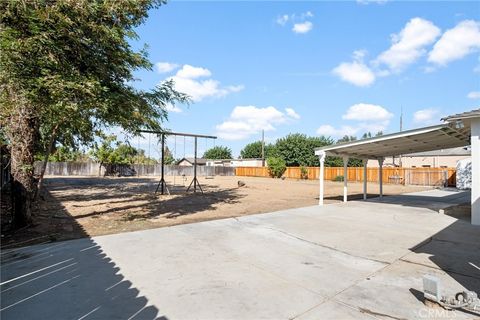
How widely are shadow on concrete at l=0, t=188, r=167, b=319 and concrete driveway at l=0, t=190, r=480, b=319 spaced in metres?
0.01

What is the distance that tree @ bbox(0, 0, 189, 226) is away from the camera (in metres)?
5.12

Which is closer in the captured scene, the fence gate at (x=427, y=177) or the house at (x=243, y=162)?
the fence gate at (x=427, y=177)

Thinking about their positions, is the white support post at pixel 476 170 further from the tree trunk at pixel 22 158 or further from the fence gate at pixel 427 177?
the fence gate at pixel 427 177

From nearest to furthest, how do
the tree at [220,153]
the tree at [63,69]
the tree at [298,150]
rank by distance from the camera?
the tree at [63,69] → the tree at [298,150] → the tree at [220,153]

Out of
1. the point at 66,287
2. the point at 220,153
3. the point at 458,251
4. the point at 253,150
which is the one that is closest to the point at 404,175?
the point at 458,251

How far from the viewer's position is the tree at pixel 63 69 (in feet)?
16.8

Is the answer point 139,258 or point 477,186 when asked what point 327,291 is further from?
point 477,186

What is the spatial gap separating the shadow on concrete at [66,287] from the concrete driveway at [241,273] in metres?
0.01

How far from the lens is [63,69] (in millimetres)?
5602

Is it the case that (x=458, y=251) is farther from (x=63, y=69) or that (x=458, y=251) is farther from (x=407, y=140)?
(x=63, y=69)

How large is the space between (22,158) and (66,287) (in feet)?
14.8

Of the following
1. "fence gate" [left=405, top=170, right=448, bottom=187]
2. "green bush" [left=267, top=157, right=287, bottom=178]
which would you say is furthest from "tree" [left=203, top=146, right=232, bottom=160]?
"fence gate" [left=405, top=170, right=448, bottom=187]

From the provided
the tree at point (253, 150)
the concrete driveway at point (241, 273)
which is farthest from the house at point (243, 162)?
the concrete driveway at point (241, 273)

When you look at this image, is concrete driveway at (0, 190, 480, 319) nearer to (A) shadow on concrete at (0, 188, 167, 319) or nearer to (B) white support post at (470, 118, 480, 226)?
(A) shadow on concrete at (0, 188, 167, 319)
